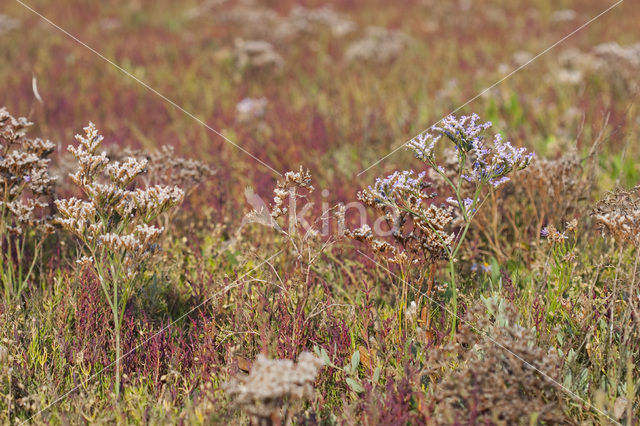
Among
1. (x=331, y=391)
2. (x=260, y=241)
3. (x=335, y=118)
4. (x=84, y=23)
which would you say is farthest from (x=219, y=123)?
(x=84, y=23)

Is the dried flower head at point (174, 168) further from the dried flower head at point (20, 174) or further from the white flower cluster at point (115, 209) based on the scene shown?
the white flower cluster at point (115, 209)

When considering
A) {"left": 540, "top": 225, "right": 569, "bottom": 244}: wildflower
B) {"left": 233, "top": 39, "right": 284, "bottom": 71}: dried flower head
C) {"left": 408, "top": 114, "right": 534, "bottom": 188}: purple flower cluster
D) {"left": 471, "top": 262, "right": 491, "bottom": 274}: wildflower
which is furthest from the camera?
{"left": 233, "top": 39, "right": 284, "bottom": 71}: dried flower head

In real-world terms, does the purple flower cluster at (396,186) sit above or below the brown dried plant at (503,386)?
above

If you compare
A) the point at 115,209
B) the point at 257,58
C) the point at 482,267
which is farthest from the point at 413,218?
the point at 257,58

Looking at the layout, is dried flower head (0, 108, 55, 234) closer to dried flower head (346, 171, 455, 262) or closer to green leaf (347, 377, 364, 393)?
dried flower head (346, 171, 455, 262)

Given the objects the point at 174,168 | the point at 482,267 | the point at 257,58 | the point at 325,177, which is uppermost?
the point at 257,58

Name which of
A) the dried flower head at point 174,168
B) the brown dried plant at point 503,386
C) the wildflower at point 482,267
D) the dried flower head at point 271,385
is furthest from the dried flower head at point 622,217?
the dried flower head at point 174,168

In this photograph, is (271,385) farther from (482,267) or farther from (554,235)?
(482,267)

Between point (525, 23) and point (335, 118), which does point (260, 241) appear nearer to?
point (335, 118)

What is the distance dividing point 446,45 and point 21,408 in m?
8.61

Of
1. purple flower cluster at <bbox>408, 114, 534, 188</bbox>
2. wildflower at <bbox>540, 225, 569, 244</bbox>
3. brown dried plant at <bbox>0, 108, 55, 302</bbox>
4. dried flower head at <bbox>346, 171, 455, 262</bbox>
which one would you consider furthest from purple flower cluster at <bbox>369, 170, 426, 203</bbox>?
brown dried plant at <bbox>0, 108, 55, 302</bbox>

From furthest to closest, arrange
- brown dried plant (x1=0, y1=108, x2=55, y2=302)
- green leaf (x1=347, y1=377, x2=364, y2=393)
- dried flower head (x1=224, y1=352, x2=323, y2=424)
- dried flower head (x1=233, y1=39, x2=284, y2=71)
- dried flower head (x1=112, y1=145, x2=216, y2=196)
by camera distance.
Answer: dried flower head (x1=233, y1=39, x2=284, y2=71)
dried flower head (x1=112, y1=145, x2=216, y2=196)
brown dried plant (x1=0, y1=108, x2=55, y2=302)
green leaf (x1=347, y1=377, x2=364, y2=393)
dried flower head (x1=224, y1=352, x2=323, y2=424)

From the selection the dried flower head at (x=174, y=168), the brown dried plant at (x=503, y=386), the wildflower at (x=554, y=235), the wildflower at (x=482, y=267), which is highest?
the dried flower head at (x=174, y=168)

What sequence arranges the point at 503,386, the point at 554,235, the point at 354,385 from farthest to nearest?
the point at 554,235, the point at 354,385, the point at 503,386
